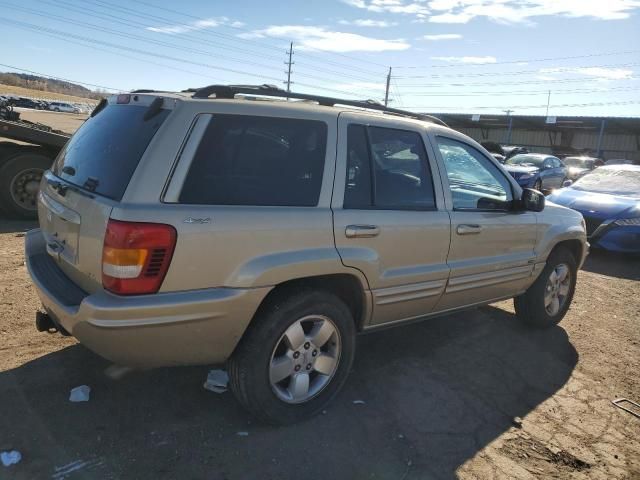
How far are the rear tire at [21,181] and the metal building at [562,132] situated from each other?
4124cm

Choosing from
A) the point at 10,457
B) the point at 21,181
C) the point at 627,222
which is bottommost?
the point at 10,457

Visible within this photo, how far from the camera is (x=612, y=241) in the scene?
26.1ft

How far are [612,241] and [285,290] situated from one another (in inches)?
272

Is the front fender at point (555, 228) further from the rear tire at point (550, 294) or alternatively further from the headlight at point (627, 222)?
the headlight at point (627, 222)

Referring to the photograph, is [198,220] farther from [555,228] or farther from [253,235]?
[555,228]

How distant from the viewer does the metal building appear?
43156mm

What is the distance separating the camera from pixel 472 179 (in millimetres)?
3988

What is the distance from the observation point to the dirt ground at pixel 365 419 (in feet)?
8.86

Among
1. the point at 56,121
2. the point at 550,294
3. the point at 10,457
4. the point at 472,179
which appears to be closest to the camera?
the point at 10,457

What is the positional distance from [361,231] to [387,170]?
1.77 ft

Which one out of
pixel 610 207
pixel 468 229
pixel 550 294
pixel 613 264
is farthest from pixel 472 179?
pixel 610 207

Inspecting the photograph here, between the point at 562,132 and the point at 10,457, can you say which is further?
the point at 562,132

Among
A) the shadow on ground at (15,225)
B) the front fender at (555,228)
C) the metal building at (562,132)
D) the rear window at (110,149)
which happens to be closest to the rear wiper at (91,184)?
the rear window at (110,149)

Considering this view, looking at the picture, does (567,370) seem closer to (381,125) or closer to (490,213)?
(490,213)
